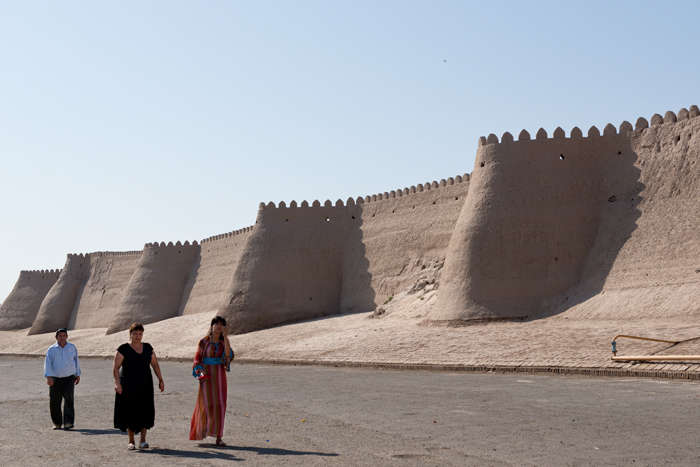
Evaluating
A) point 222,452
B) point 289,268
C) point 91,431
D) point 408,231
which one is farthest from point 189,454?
point 289,268

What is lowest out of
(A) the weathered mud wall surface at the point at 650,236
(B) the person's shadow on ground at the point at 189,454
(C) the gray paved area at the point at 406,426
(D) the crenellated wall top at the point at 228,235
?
(C) the gray paved area at the point at 406,426

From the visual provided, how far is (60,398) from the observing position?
8.71 meters

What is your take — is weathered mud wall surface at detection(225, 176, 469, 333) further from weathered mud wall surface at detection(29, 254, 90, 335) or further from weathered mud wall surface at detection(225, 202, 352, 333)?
weathered mud wall surface at detection(29, 254, 90, 335)

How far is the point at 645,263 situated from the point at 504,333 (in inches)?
151

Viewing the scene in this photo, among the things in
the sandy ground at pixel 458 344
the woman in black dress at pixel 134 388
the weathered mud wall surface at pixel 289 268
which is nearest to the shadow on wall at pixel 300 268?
the weathered mud wall surface at pixel 289 268

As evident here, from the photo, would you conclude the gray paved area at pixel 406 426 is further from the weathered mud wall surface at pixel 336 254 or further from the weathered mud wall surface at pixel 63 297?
the weathered mud wall surface at pixel 63 297

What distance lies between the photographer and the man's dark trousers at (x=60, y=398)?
8.45 meters

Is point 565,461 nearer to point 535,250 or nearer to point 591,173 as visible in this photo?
point 535,250

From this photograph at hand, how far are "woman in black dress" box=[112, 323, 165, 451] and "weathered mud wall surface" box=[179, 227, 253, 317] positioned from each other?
85.8 ft

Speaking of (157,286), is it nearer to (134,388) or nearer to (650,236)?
(650,236)

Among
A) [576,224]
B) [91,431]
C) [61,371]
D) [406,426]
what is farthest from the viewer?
[576,224]

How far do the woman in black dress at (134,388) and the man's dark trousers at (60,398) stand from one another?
1539 mm

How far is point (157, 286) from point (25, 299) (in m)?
15.6

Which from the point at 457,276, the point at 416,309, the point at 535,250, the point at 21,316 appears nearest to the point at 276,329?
the point at 416,309
